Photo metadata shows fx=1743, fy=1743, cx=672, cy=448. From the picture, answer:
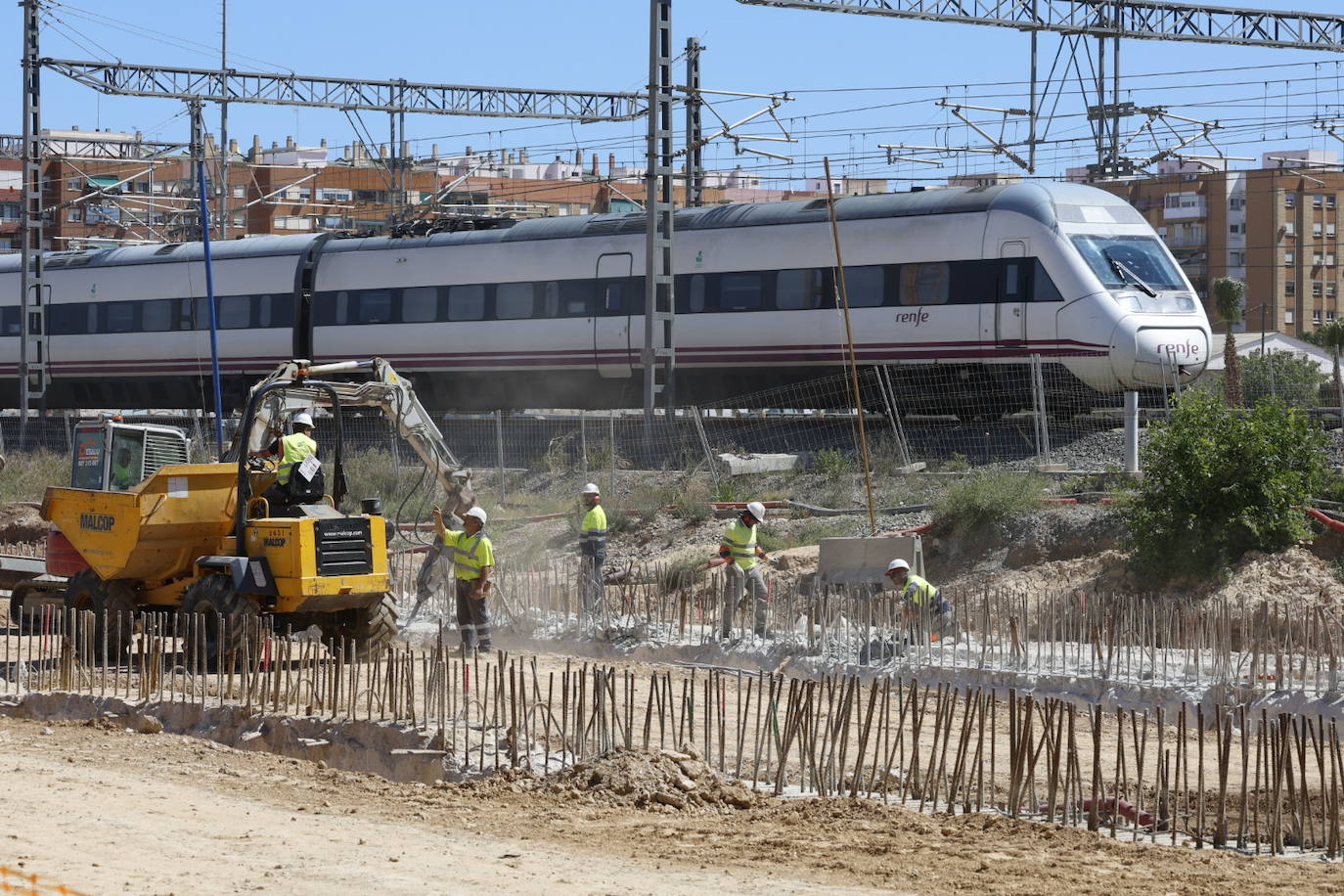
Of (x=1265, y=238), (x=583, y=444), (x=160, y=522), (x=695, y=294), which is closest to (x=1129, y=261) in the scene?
(x=695, y=294)

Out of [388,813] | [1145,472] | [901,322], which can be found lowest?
[388,813]

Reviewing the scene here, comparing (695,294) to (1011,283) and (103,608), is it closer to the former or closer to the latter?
(1011,283)

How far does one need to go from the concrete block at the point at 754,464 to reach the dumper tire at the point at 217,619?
10.4 meters

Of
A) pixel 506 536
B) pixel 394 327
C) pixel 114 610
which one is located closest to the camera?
pixel 114 610

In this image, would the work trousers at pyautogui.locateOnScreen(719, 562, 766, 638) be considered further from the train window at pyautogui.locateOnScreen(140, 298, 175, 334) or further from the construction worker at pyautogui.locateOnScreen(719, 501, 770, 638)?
the train window at pyautogui.locateOnScreen(140, 298, 175, 334)

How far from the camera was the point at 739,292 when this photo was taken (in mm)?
24656

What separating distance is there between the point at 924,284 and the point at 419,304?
9.21 metres

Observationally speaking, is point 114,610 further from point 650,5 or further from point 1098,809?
point 650,5

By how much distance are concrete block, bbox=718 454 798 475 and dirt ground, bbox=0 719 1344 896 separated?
13.3m

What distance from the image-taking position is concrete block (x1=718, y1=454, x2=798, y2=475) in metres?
22.6

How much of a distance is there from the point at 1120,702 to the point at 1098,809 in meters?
3.55

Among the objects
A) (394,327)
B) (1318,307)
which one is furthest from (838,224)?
(1318,307)

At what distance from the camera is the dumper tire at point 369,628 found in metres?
13.4

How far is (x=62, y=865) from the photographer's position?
7242 mm
